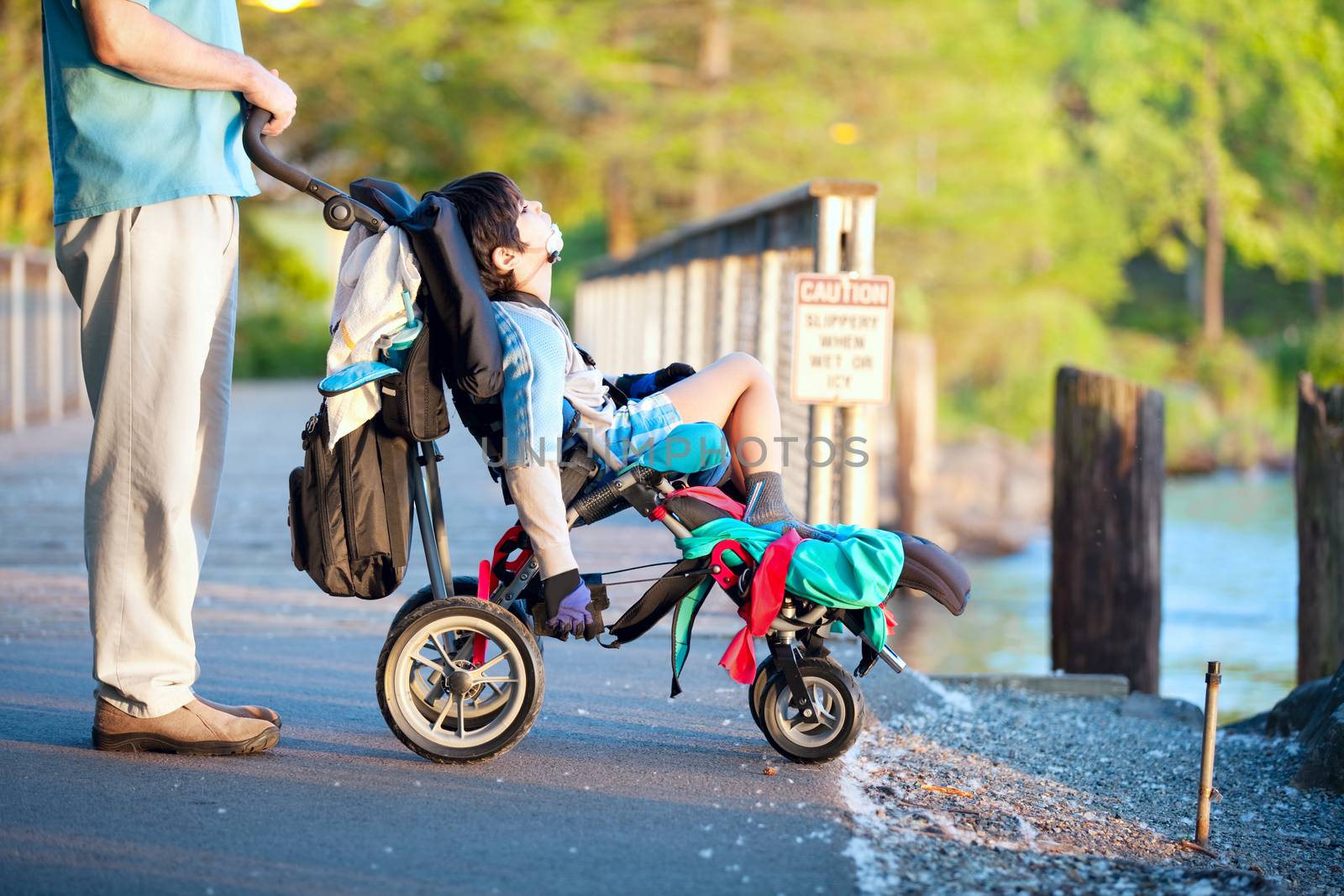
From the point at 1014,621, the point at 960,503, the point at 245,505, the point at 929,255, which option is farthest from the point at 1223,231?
the point at 245,505

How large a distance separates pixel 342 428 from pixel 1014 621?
974 cm

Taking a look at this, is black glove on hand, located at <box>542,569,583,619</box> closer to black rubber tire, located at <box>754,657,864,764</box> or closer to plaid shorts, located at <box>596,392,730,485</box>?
plaid shorts, located at <box>596,392,730,485</box>

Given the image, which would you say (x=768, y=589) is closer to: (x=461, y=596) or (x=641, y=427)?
(x=641, y=427)

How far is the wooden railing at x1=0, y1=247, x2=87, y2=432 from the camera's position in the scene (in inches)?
561

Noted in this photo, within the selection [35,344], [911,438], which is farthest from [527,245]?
[911,438]

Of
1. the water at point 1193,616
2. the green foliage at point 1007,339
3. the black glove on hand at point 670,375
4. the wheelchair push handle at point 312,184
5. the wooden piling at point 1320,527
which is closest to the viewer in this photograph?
the wheelchair push handle at point 312,184

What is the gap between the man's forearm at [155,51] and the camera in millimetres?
3717

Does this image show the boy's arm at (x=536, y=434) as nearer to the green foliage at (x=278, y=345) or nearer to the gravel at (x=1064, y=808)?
the gravel at (x=1064, y=808)

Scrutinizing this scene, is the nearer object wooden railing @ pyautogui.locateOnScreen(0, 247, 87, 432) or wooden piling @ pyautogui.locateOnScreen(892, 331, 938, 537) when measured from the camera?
wooden railing @ pyautogui.locateOnScreen(0, 247, 87, 432)

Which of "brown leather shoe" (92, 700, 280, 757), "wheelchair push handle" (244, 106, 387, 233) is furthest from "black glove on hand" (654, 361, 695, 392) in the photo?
"brown leather shoe" (92, 700, 280, 757)

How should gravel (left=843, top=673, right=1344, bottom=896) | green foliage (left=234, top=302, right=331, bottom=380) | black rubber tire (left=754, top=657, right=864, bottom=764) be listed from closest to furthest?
gravel (left=843, top=673, right=1344, bottom=896) → black rubber tire (left=754, top=657, right=864, bottom=764) → green foliage (left=234, top=302, right=331, bottom=380)

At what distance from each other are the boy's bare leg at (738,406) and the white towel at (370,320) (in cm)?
74

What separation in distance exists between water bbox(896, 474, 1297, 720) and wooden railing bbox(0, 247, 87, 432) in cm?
745

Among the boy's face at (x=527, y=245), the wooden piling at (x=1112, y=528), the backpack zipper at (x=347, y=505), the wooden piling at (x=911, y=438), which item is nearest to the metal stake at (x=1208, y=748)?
the boy's face at (x=527, y=245)
